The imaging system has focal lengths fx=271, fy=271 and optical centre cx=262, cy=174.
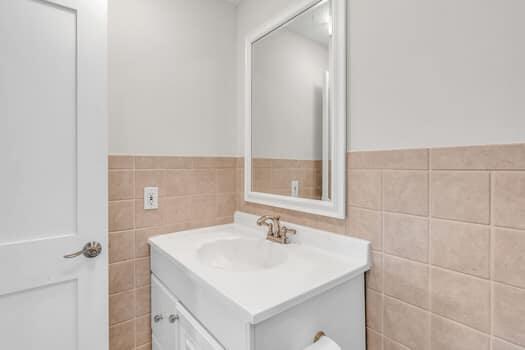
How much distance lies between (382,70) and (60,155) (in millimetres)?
1286

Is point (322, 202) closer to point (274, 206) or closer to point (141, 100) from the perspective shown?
point (274, 206)

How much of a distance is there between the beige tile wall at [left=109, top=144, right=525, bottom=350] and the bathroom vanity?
87 mm

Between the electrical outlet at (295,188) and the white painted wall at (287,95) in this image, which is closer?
the white painted wall at (287,95)

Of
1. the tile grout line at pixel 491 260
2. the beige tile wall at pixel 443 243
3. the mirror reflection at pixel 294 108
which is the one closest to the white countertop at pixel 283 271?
the beige tile wall at pixel 443 243

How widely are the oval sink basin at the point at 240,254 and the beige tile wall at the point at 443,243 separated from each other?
0.47m

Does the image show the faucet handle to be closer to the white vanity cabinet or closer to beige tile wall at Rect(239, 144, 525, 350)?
beige tile wall at Rect(239, 144, 525, 350)

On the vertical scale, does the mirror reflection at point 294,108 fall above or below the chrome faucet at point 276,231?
above

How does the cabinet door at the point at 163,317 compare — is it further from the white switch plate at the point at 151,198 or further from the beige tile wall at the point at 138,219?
the white switch plate at the point at 151,198

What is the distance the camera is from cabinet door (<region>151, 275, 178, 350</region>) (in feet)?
3.78

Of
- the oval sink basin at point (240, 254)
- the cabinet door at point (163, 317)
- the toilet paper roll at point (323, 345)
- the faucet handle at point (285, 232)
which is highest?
the faucet handle at point (285, 232)

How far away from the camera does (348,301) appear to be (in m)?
0.97

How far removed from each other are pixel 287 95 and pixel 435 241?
3.05 feet

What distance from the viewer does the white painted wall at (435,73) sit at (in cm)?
72

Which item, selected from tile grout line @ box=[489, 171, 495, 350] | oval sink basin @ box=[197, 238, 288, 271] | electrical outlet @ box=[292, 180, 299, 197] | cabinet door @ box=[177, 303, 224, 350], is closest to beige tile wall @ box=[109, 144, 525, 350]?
tile grout line @ box=[489, 171, 495, 350]
